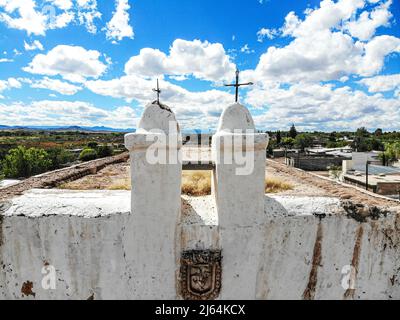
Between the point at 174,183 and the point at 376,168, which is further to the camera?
the point at 376,168

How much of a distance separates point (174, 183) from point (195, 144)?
9.51m

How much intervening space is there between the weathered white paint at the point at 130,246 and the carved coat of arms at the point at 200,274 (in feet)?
0.44

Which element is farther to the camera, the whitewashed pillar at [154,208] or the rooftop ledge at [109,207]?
the rooftop ledge at [109,207]

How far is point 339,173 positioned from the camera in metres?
20.7

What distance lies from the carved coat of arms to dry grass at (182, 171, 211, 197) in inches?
66.0

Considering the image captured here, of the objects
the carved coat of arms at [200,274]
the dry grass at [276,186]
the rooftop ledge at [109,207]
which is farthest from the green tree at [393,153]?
the carved coat of arms at [200,274]

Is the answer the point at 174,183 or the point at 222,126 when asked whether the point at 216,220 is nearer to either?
the point at 174,183

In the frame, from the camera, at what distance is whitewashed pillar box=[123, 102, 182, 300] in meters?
3.47

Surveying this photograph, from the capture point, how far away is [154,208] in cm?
351

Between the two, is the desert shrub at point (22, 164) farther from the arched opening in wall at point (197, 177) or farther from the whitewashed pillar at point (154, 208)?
the whitewashed pillar at point (154, 208)

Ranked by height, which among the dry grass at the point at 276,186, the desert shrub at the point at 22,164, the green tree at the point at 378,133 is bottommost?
the desert shrub at the point at 22,164

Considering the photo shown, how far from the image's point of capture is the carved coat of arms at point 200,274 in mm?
3498

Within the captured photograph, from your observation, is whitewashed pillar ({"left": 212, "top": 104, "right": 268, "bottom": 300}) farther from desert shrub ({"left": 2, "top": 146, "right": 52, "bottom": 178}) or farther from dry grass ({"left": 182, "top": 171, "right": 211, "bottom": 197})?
desert shrub ({"left": 2, "top": 146, "right": 52, "bottom": 178})
